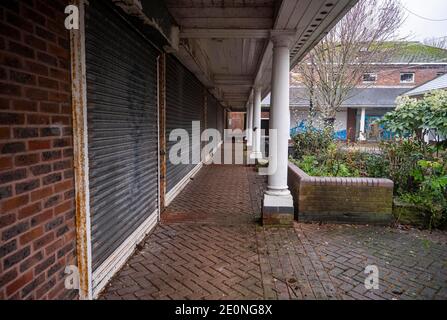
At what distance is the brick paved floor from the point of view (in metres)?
2.83

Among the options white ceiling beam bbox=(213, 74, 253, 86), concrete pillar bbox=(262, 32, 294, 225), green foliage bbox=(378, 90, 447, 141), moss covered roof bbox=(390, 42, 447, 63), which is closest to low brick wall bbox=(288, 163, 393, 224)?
concrete pillar bbox=(262, 32, 294, 225)

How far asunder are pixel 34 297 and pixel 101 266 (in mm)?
933

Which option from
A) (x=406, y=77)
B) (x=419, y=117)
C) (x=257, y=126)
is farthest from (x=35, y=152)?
(x=406, y=77)

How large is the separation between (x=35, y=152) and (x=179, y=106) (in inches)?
197

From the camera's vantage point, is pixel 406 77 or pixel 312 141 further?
pixel 406 77

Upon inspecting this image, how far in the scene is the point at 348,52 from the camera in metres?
Answer: 13.3

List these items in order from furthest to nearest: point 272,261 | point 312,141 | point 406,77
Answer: point 406,77 < point 312,141 < point 272,261

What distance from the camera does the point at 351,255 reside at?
3.64 metres

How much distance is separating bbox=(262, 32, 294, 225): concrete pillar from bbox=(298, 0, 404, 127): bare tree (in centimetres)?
868

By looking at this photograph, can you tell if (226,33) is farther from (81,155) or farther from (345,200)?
(345,200)

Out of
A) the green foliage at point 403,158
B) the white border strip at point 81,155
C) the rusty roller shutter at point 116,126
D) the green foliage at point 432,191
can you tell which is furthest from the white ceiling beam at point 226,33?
the green foliage at point 403,158

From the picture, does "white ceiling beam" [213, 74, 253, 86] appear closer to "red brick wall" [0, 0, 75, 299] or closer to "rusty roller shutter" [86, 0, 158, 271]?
"rusty roller shutter" [86, 0, 158, 271]

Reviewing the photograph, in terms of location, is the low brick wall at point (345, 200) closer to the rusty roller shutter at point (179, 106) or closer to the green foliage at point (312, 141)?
the rusty roller shutter at point (179, 106)

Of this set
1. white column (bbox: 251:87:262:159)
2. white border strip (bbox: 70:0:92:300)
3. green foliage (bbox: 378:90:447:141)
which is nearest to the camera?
white border strip (bbox: 70:0:92:300)
